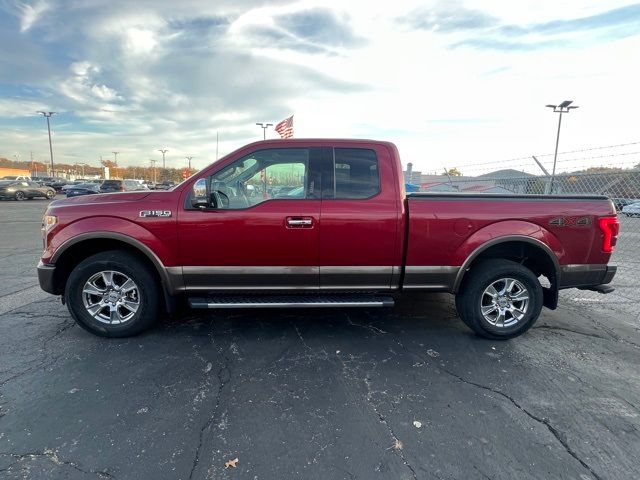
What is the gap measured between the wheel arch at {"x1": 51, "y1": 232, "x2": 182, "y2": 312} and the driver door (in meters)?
0.19

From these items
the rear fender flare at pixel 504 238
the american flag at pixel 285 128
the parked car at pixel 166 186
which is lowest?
the rear fender flare at pixel 504 238

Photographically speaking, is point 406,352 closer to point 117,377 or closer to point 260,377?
point 260,377

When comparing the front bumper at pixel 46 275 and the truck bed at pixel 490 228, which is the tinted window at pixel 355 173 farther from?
the front bumper at pixel 46 275

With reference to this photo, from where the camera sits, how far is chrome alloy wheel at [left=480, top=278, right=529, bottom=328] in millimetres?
3828

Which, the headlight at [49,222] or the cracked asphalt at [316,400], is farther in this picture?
the headlight at [49,222]

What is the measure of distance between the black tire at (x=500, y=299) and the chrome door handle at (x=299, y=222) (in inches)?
73.0

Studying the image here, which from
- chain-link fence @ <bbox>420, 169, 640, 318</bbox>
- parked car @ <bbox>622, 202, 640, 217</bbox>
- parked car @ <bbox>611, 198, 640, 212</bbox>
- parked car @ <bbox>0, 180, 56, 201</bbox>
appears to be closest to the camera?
chain-link fence @ <bbox>420, 169, 640, 318</bbox>

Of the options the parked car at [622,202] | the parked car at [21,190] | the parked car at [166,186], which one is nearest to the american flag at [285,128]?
the parked car at [166,186]

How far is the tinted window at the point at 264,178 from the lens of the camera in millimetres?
3658

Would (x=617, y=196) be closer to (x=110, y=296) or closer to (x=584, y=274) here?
(x=584, y=274)

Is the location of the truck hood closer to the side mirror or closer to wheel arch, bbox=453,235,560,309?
the side mirror

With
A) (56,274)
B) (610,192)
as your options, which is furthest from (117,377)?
(610,192)

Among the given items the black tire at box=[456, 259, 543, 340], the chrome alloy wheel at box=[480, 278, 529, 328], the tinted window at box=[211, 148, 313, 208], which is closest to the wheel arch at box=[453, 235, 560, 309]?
the black tire at box=[456, 259, 543, 340]

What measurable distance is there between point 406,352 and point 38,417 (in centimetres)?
307
